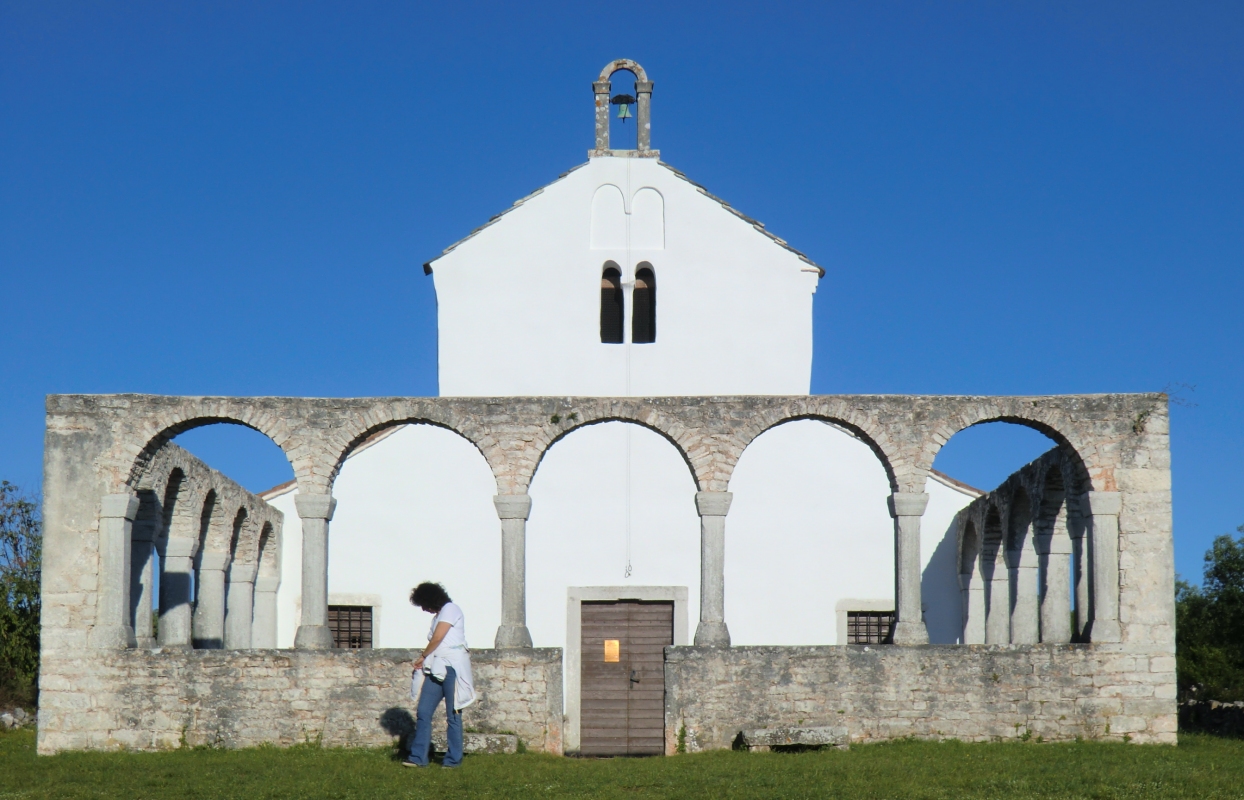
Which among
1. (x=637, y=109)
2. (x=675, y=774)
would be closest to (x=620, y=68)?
(x=637, y=109)

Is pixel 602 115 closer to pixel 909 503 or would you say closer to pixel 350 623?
pixel 350 623

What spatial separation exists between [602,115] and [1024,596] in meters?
9.25

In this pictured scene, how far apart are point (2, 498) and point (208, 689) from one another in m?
12.4

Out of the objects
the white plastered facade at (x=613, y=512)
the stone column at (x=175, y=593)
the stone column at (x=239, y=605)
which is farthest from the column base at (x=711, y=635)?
the stone column at (x=239, y=605)

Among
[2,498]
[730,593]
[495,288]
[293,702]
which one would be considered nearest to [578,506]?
[730,593]

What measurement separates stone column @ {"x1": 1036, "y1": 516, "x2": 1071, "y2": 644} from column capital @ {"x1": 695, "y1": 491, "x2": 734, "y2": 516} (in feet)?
14.0

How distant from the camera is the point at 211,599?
58.8ft

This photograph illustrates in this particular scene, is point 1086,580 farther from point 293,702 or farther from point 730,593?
point 293,702

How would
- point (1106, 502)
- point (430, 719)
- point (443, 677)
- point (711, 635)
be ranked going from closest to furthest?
point (443, 677) → point (430, 719) → point (711, 635) → point (1106, 502)

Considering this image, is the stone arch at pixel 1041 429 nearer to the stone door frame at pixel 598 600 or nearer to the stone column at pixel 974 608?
the stone column at pixel 974 608

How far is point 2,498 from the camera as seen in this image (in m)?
24.6

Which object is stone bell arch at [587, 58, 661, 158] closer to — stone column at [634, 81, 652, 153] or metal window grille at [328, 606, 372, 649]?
stone column at [634, 81, 652, 153]

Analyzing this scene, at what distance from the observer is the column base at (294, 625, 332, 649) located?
564 inches

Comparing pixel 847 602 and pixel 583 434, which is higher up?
pixel 583 434
